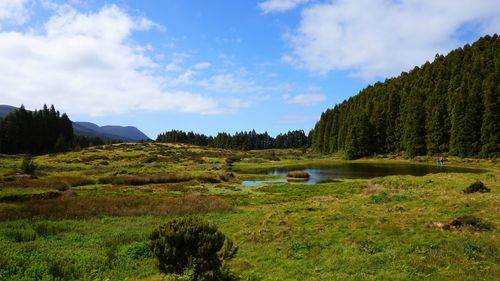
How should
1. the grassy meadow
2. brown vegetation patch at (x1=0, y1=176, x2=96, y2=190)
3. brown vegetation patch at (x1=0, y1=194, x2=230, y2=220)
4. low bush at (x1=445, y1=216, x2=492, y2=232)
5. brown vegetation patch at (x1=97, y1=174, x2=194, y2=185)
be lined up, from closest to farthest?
the grassy meadow < low bush at (x1=445, y1=216, x2=492, y2=232) < brown vegetation patch at (x1=0, y1=194, x2=230, y2=220) < brown vegetation patch at (x1=0, y1=176, x2=96, y2=190) < brown vegetation patch at (x1=97, y1=174, x2=194, y2=185)

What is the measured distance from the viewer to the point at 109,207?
34438 millimetres

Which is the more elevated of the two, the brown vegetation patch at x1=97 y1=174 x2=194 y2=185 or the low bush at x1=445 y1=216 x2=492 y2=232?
the low bush at x1=445 y1=216 x2=492 y2=232

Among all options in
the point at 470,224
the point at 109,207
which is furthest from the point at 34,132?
the point at 470,224

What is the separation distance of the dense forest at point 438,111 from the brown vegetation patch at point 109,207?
77520mm

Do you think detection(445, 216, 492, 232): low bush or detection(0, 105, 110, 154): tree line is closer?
detection(445, 216, 492, 232): low bush

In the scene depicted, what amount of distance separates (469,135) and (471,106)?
7370mm

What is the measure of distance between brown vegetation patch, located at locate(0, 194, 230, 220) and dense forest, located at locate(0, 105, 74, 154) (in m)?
123

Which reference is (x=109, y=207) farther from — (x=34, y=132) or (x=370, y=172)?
(x=34, y=132)

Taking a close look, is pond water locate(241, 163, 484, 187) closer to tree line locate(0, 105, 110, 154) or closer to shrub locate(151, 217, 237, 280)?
shrub locate(151, 217, 237, 280)

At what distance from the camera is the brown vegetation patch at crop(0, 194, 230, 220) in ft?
99.4

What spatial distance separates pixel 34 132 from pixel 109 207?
450 feet

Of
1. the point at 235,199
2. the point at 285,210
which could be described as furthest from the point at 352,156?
the point at 285,210

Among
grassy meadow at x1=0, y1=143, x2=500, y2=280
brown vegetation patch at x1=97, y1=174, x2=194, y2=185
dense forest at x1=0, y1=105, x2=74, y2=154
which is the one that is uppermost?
dense forest at x1=0, y1=105, x2=74, y2=154

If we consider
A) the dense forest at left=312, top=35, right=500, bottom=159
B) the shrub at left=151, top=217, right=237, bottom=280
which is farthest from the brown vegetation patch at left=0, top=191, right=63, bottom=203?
the dense forest at left=312, top=35, right=500, bottom=159
